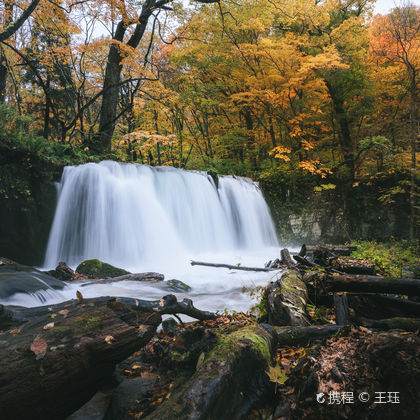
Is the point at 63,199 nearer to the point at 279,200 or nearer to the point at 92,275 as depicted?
the point at 92,275

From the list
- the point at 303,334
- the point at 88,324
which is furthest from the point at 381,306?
the point at 88,324

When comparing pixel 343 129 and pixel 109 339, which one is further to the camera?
pixel 343 129

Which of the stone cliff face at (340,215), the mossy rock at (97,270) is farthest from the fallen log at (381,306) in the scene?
the stone cliff face at (340,215)

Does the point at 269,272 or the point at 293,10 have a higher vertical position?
the point at 293,10

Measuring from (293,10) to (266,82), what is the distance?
319 centimetres

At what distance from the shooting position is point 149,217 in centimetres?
1111

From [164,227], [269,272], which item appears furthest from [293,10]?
[269,272]

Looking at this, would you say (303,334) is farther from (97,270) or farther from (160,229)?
(160,229)

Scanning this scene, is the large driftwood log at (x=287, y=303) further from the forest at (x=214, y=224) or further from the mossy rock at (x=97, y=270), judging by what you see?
the mossy rock at (x=97, y=270)

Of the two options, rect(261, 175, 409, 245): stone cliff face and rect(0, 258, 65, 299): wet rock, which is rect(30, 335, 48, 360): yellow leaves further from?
rect(261, 175, 409, 245): stone cliff face

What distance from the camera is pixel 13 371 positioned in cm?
138

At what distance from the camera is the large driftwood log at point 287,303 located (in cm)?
264

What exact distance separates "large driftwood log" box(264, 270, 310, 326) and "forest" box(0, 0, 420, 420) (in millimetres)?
22

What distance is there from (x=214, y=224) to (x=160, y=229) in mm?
3207
